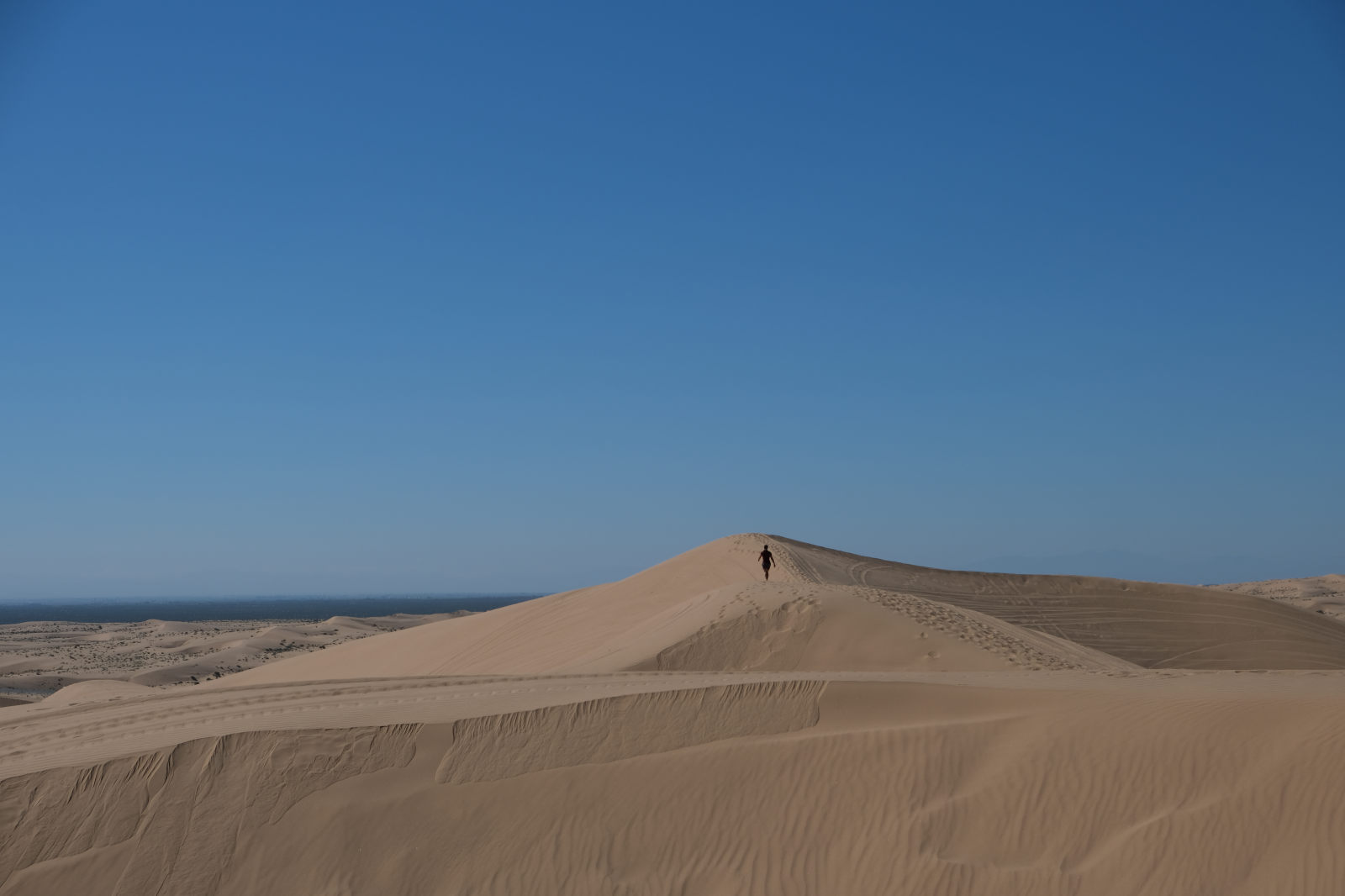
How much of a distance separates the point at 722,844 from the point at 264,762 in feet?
12.3

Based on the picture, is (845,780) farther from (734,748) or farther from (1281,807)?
(1281,807)

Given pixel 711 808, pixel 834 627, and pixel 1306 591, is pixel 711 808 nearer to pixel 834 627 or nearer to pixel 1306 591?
pixel 834 627

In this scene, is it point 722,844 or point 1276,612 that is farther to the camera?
point 1276,612

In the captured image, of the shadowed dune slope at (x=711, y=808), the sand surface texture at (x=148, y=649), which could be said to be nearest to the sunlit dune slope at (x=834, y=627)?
the shadowed dune slope at (x=711, y=808)

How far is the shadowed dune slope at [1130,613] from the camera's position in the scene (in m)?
23.1

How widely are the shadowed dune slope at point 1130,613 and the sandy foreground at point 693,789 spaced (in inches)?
509

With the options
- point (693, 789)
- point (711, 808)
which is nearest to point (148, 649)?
point (693, 789)

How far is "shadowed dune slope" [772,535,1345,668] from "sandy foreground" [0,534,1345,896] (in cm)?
1293

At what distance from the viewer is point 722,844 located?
7609 millimetres

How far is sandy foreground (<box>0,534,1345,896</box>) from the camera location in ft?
23.5

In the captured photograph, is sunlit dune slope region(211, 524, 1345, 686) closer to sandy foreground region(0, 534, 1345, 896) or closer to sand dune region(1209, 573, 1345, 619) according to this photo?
sandy foreground region(0, 534, 1345, 896)

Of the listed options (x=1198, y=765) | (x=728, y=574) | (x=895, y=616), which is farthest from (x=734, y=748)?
(x=728, y=574)

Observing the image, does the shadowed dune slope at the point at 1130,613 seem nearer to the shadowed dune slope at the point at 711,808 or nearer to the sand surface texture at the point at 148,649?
the shadowed dune slope at the point at 711,808

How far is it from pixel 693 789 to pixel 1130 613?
67.7ft
